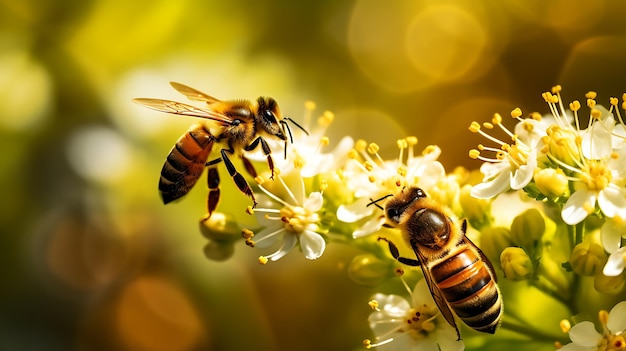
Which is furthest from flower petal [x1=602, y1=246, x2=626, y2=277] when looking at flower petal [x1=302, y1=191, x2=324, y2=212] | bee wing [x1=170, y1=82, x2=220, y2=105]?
bee wing [x1=170, y1=82, x2=220, y2=105]

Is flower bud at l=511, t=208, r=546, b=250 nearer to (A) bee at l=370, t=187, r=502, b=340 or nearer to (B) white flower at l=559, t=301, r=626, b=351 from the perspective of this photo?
(A) bee at l=370, t=187, r=502, b=340

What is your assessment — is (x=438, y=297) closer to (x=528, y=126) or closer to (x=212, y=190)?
(x=528, y=126)

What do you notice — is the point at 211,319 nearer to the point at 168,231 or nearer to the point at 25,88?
the point at 168,231

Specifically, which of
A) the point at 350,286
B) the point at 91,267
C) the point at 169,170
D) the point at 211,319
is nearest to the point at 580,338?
the point at 169,170

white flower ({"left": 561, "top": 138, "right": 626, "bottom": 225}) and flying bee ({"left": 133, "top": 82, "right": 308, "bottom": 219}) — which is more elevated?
flying bee ({"left": 133, "top": 82, "right": 308, "bottom": 219})

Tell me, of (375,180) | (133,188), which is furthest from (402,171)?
(133,188)

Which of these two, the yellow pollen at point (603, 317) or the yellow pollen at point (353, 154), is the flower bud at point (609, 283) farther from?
the yellow pollen at point (353, 154)

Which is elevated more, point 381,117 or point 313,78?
point 313,78
